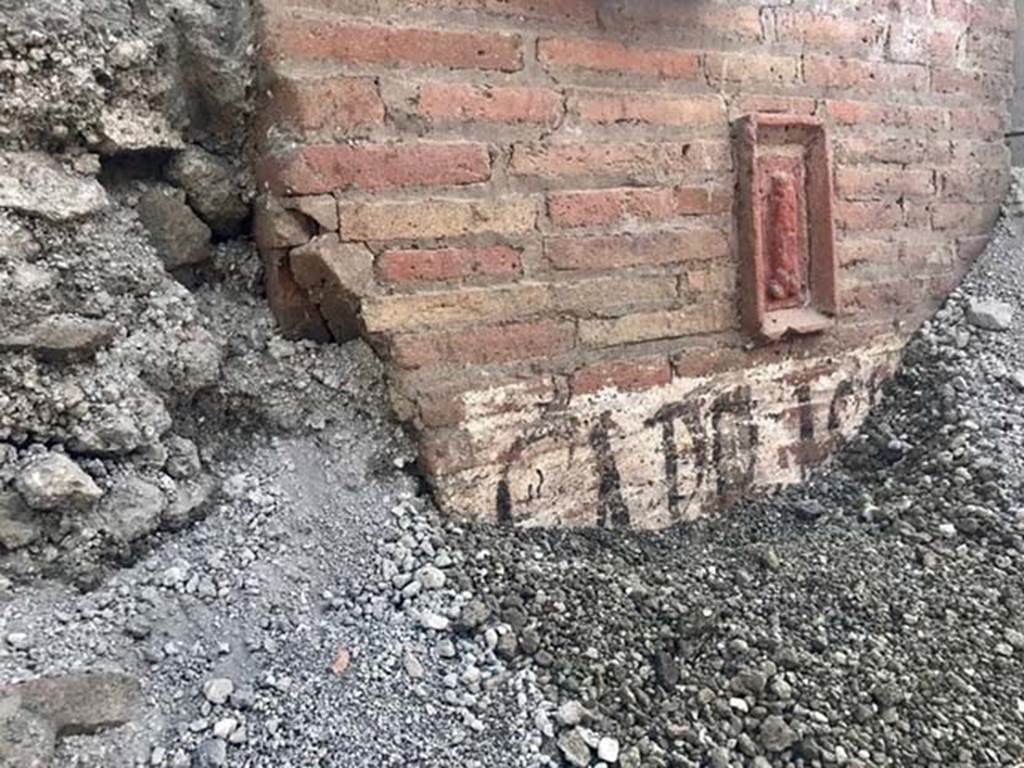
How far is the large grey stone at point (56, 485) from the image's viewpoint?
165cm

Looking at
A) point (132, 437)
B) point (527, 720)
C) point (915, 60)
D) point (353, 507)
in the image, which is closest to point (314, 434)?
point (353, 507)

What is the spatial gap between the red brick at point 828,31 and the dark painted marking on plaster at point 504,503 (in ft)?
4.76

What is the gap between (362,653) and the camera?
1.70 meters

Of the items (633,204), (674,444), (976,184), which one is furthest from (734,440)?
(976,184)

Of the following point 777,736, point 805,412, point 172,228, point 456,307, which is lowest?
point 777,736

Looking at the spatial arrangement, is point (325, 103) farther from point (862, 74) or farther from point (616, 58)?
point (862, 74)

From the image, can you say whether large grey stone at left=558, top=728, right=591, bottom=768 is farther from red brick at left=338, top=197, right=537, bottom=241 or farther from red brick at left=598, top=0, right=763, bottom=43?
red brick at left=598, top=0, right=763, bottom=43

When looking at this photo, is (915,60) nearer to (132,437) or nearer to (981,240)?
(981,240)

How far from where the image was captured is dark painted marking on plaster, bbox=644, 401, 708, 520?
2395 mm

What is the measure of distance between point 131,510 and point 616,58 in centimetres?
149

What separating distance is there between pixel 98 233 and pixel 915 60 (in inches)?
95.6

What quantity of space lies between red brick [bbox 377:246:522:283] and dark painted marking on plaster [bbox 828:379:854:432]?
3.78ft

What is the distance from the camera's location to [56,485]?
166 centimetres

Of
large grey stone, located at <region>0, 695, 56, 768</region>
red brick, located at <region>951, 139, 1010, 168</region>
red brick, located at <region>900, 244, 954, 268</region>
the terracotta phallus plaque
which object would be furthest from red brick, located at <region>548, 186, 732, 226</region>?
large grey stone, located at <region>0, 695, 56, 768</region>
